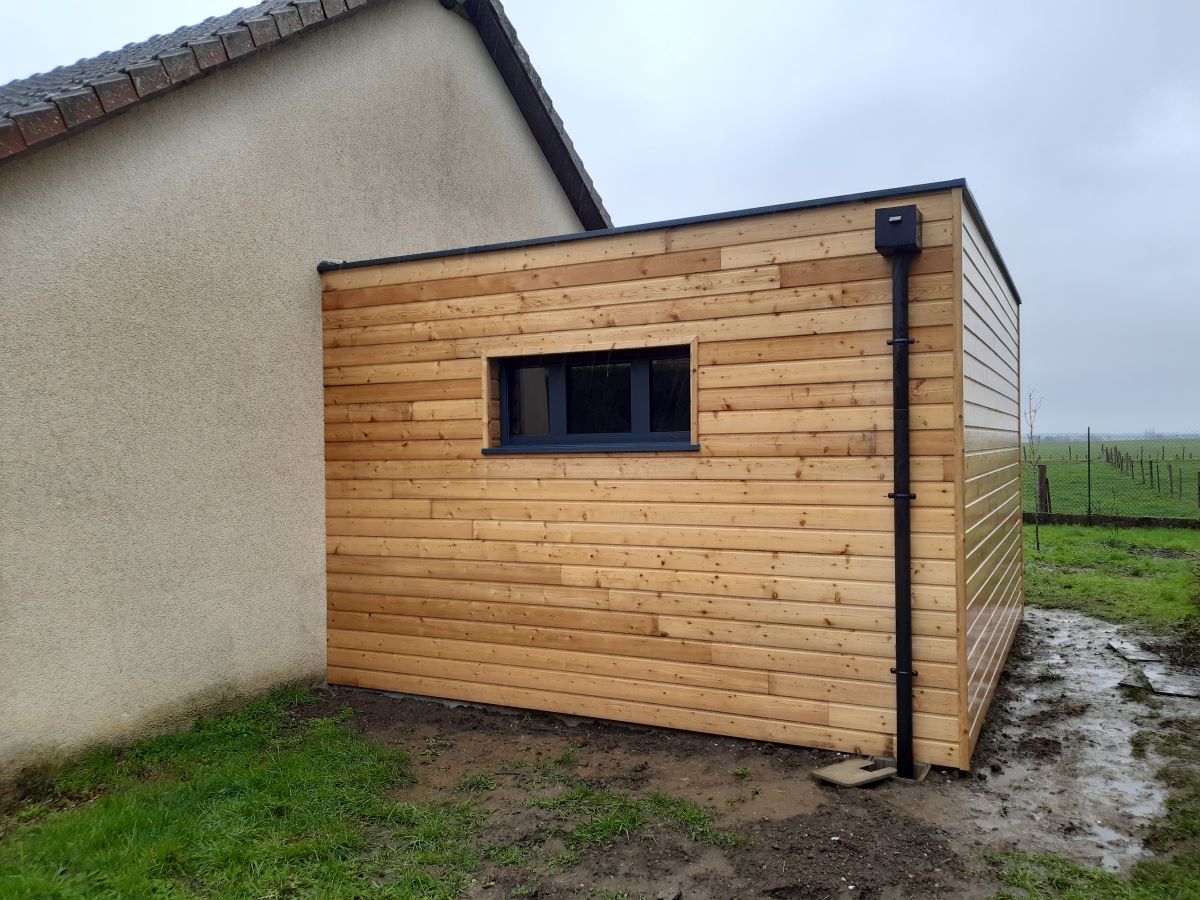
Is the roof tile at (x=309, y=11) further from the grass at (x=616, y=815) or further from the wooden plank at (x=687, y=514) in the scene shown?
the grass at (x=616, y=815)

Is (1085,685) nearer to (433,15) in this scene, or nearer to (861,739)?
(861,739)

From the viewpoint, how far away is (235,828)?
3.58 m

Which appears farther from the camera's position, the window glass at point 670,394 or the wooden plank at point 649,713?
the window glass at point 670,394

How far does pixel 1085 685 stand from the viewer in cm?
590

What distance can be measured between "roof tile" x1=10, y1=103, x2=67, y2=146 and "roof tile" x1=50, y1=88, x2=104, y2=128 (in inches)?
1.3

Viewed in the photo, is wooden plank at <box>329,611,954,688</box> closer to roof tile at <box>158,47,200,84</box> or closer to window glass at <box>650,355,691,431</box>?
window glass at <box>650,355,691,431</box>

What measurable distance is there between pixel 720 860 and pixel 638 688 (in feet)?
5.46

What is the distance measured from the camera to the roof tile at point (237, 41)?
504 cm

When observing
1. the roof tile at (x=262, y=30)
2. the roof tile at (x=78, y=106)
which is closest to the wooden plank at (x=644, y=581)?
the roof tile at (x=78, y=106)

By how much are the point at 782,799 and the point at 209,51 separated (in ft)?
18.1

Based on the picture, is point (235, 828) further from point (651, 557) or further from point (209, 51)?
point (209, 51)

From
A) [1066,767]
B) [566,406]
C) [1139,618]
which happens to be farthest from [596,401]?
[1139,618]

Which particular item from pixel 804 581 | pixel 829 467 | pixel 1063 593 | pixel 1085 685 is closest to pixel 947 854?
pixel 804 581

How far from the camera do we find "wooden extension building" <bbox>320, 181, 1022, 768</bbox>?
166 inches
